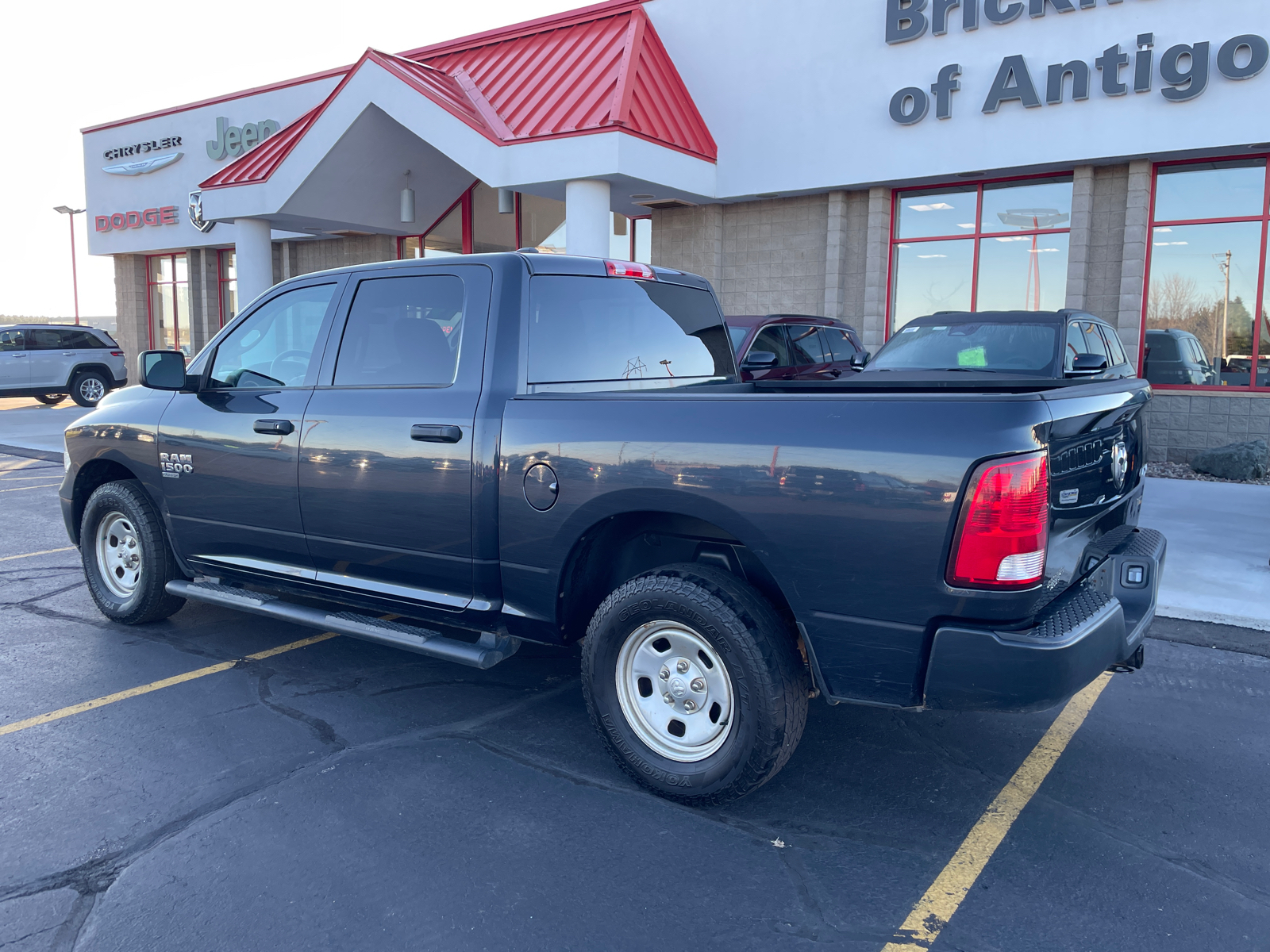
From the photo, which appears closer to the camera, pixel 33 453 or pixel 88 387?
pixel 33 453

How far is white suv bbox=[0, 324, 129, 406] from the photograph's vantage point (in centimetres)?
2117

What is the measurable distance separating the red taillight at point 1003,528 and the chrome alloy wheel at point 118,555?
464 centimetres

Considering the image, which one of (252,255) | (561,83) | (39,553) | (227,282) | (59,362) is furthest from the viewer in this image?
(227,282)

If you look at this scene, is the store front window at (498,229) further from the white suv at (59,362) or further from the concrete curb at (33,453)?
the white suv at (59,362)

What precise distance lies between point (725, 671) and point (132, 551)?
3.91 metres

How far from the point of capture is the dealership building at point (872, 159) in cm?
1238

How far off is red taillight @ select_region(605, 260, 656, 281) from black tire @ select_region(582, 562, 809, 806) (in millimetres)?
1613

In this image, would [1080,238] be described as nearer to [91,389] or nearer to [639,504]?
[639,504]

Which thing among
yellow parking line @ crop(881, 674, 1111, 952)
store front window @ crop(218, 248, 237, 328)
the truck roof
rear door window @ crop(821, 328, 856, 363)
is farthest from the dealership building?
yellow parking line @ crop(881, 674, 1111, 952)

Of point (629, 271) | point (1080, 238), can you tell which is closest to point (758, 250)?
point (1080, 238)

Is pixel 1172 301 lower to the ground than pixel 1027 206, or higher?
lower

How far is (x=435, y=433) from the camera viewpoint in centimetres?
403

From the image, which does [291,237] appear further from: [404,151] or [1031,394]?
[1031,394]

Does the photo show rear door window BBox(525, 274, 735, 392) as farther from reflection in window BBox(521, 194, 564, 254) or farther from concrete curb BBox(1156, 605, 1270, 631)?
reflection in window BBox(521, 194, 564, 254)
